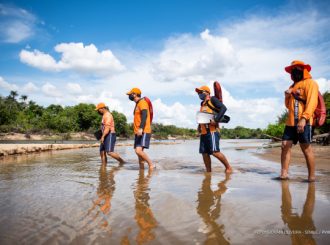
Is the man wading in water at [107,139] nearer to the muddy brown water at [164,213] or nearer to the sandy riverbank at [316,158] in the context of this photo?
the muddy brown water at [164,213]

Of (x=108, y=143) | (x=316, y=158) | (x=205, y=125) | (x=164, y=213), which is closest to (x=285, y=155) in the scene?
(x=205, y=125)

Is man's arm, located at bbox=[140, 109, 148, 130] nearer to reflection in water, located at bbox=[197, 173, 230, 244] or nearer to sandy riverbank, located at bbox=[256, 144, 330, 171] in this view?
reflection in water, located at bbox=[197, 173, 230, 244]

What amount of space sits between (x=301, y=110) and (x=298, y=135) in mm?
420

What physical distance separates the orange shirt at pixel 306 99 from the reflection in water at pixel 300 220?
141 cm

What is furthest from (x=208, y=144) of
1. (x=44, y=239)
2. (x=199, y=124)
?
(x=44, y=239)

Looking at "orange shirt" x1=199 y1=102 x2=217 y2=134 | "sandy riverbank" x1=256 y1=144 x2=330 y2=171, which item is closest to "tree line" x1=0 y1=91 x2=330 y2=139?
"sandy riverbank" x1=256 y1=144 x2=330 y2=171

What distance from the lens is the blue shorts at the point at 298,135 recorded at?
4039 millimetres

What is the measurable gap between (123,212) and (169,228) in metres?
0.61

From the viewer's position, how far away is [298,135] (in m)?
4.12

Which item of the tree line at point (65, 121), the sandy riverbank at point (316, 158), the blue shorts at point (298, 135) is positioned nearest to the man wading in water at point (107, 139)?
the blue shorts at point (298, 135)

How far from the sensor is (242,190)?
3.50 metres

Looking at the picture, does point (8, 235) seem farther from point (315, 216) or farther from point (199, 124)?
point (199, 124)

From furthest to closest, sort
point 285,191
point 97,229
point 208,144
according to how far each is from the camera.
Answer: point 208,144 → point 285,191 → point 97,229

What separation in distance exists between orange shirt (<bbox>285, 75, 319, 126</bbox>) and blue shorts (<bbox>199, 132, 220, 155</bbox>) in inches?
56.3
